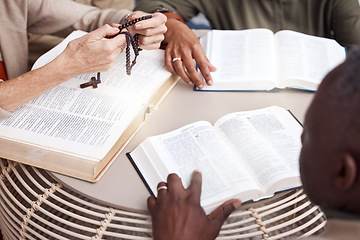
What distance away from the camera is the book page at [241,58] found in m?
1.21

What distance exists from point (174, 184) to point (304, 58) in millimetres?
677

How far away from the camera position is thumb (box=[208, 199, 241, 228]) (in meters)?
0.83

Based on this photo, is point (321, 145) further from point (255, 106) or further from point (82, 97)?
point (82, 97)

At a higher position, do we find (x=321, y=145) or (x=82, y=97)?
(x=321, y=145)

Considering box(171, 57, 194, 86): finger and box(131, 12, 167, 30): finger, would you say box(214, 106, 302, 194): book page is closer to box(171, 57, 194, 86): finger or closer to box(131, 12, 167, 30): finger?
box(171, 57, 194, 86): finger

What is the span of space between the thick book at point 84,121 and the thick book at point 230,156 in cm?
9

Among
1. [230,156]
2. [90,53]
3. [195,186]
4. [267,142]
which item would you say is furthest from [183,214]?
[90,53]

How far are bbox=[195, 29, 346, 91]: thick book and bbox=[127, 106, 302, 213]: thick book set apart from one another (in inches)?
6.9

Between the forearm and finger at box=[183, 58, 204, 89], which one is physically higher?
the forearm

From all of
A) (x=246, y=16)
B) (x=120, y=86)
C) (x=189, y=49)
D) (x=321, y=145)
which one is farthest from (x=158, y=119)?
Result: (x=246, y=16)

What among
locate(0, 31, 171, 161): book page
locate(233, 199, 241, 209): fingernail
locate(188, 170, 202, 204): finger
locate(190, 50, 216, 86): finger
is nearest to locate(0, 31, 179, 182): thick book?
locate(0, 31, 171, 161): book page

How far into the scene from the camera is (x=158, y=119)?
1108mm

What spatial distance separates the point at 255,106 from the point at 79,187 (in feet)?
1.87

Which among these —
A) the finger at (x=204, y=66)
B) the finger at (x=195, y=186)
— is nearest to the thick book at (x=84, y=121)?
the finger at (x=204, y=66)
